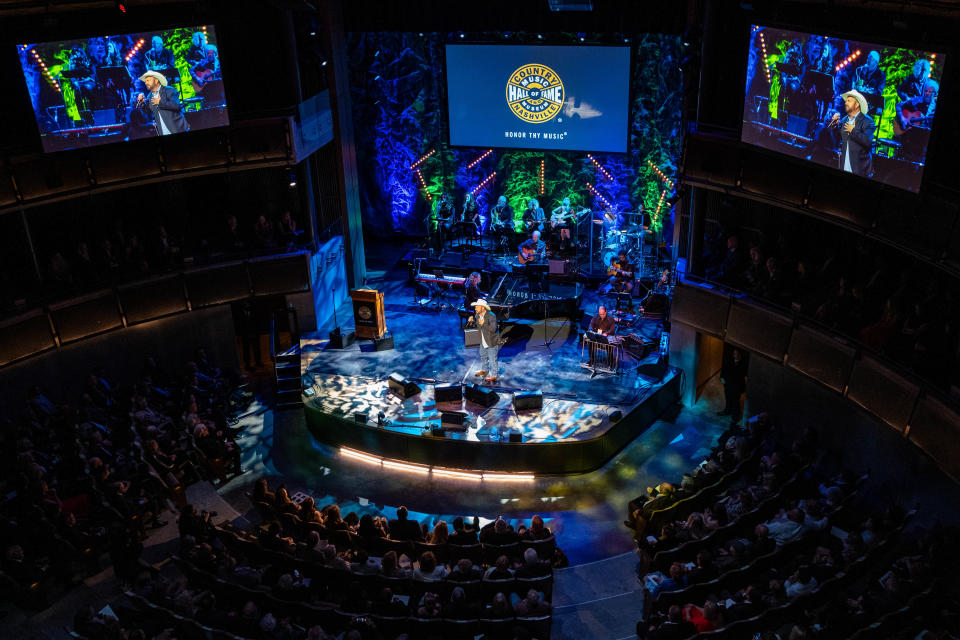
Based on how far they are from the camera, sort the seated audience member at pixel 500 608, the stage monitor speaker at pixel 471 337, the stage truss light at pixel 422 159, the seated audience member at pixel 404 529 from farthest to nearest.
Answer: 1. the stage truss light at pixel 422 159
2. the stage monitor speaker at pixel 471 337
3. the seated audience member at pixel 404 529
4. the seated audience member at pixel 500 608

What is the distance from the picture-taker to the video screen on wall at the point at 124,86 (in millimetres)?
16281

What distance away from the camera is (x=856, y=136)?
13.4 meters

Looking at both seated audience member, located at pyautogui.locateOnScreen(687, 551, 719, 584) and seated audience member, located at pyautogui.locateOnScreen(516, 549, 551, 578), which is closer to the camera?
seated audience member, located at pyautogui.locateOnScreen(687, 551, 719, 584)

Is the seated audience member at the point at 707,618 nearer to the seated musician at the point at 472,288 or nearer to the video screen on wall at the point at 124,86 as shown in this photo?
the seated musician at the point at 472,288

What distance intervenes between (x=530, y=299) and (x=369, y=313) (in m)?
3.73

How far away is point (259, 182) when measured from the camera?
21031 mm

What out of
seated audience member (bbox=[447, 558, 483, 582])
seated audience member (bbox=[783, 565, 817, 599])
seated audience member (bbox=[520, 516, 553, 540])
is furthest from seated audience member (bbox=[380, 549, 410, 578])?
→ seated audience member (bbox=[783, 565, 817, 599])

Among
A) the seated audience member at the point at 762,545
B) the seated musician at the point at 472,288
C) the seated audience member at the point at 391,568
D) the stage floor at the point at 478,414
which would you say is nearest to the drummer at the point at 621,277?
the seated musician at the point at 472,288

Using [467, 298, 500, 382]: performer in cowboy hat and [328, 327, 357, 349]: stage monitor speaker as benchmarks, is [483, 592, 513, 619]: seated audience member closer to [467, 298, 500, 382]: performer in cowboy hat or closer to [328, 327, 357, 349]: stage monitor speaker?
[467, 298, 500, 382]: performer in cowboy hat

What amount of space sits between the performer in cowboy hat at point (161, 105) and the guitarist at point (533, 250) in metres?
8.59

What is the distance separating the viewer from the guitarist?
2175 cm

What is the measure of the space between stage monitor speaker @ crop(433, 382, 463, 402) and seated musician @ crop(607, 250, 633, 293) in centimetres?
535

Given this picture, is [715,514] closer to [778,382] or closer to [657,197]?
[778,382]

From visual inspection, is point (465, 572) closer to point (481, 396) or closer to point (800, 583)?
point (800, 583)
